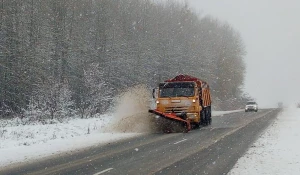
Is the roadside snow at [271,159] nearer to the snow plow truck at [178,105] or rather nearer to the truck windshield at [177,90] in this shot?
the snow plow truck at [178,105]

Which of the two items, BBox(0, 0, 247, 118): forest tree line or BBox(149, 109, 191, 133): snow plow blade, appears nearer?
BBox(149, 109, 191, 133): snow plow blade

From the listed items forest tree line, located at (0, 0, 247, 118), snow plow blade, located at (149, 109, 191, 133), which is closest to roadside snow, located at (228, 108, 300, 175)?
snow plow blade, located at (149, 109, 191, 133)

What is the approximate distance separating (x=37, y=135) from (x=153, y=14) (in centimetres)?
4511

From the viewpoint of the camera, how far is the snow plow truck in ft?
74.0

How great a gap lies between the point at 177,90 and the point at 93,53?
84.3 ft

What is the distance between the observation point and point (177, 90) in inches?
930

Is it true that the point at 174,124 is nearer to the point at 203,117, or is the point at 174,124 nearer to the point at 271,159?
the point at 203,117

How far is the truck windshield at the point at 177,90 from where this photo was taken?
23500 mm

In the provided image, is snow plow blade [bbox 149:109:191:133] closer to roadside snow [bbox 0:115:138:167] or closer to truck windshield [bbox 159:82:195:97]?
truck windshield [bbox 159:82:195:97]

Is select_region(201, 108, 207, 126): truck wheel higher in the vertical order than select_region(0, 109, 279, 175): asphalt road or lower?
higher

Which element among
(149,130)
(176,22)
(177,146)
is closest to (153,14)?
(176,22)

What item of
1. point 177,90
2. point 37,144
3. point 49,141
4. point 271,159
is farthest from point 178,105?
point 271,159

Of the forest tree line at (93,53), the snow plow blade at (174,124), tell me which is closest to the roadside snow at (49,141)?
the snow plow blade at (174,124)

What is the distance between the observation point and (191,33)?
7238 centimetres
